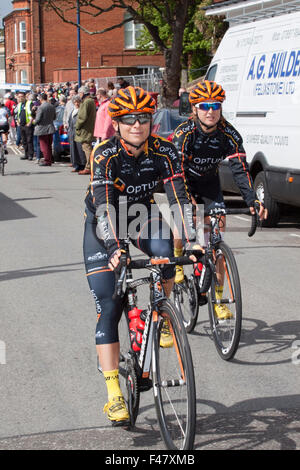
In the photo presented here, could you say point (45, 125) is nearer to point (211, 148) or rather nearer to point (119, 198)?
point (211, 148)

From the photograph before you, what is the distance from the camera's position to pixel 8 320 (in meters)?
7.20

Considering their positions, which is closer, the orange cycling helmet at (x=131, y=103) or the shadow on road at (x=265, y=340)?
the orange cycling helmet at (x=131, y=103)

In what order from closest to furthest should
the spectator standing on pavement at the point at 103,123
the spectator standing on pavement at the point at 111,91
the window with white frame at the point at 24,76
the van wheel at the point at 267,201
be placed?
the van wheel at the point at 267,201 < the spectator standing on pavement at the point at 103,123 < the spectator standing on pavement at the point at 111,91 < the window with white frame at the point at 24,76

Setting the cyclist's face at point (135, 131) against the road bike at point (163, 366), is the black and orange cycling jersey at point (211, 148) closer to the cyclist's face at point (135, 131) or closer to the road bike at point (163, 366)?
the cyclist's face at point (135, 131)

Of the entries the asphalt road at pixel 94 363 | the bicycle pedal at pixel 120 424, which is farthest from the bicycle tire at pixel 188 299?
the bicycle pedal at pixel 120 424

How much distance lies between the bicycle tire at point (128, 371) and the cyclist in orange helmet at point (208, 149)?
1675 millimetres

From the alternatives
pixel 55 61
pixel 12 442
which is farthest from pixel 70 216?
pixel 55 61

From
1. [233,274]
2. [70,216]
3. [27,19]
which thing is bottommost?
[70,216]

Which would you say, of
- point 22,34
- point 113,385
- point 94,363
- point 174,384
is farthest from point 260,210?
point 22,34

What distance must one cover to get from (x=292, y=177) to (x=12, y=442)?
24.5ft

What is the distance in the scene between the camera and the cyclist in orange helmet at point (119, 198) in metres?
4.54

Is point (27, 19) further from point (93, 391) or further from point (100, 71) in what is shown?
point (93, 391)

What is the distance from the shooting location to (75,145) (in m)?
21.1
